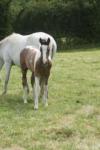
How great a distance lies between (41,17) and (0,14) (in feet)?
9.64

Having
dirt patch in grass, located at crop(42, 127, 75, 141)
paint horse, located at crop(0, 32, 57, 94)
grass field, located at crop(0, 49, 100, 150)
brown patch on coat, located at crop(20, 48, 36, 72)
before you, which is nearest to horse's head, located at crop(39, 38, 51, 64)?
brown patch on coat, located at crop(20, 48, 36, 72)

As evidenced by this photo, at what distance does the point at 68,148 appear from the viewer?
758 cm

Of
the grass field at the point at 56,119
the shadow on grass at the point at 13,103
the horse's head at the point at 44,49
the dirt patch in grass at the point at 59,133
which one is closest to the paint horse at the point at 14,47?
the shadow on grass at the point at 13,103

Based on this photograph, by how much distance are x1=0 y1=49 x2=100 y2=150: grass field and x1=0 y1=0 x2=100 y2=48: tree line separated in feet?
62.3

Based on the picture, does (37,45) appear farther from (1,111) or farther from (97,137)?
(97,137)

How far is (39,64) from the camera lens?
1100 cm

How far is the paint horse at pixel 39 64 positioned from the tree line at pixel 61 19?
22.6m

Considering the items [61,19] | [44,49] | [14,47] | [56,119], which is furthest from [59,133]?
[61,19]

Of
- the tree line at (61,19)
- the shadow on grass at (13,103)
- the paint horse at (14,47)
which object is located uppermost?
the paint horse at (14,47)

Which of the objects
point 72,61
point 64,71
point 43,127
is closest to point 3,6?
point 72,61

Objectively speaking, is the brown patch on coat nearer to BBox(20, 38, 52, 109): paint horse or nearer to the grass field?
BBox(20, 38, 52, 109): paint horse

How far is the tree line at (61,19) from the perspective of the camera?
34.6 m

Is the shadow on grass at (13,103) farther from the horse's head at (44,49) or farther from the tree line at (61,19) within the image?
the tree line at (61,19)

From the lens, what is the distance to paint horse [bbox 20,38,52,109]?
10.7m
